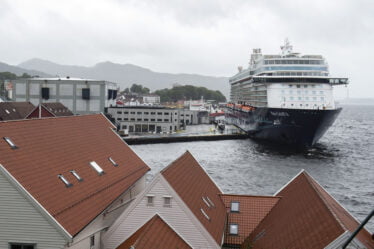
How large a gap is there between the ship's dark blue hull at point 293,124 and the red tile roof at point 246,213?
52205 mm

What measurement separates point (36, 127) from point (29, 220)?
17.1ft

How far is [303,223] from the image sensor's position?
15.1m

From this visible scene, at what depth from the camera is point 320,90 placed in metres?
77.5

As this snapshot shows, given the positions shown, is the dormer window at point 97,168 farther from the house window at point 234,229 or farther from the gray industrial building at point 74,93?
the gray industrial building at point 74,93

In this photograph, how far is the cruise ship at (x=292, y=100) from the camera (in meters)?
71.9

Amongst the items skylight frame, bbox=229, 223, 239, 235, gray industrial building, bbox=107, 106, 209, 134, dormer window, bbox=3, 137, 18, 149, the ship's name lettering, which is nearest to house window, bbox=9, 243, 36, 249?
dormer window, bbox=3, 137, 18, 149

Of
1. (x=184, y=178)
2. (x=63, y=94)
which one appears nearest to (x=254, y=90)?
(x=63, y=94)

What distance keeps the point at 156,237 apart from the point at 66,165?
5.53 meters

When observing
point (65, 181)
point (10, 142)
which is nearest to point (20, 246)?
point (65, 181)

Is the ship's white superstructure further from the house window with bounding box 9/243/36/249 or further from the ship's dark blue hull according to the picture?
the house window with bounding box 9/243/36/249

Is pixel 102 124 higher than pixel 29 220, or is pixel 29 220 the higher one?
pixel 102 124

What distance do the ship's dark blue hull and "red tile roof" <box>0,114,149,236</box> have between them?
2025 inches

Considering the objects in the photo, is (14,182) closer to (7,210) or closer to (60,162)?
(7,210)

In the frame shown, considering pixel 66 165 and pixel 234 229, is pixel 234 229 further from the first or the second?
pixel 66 165
